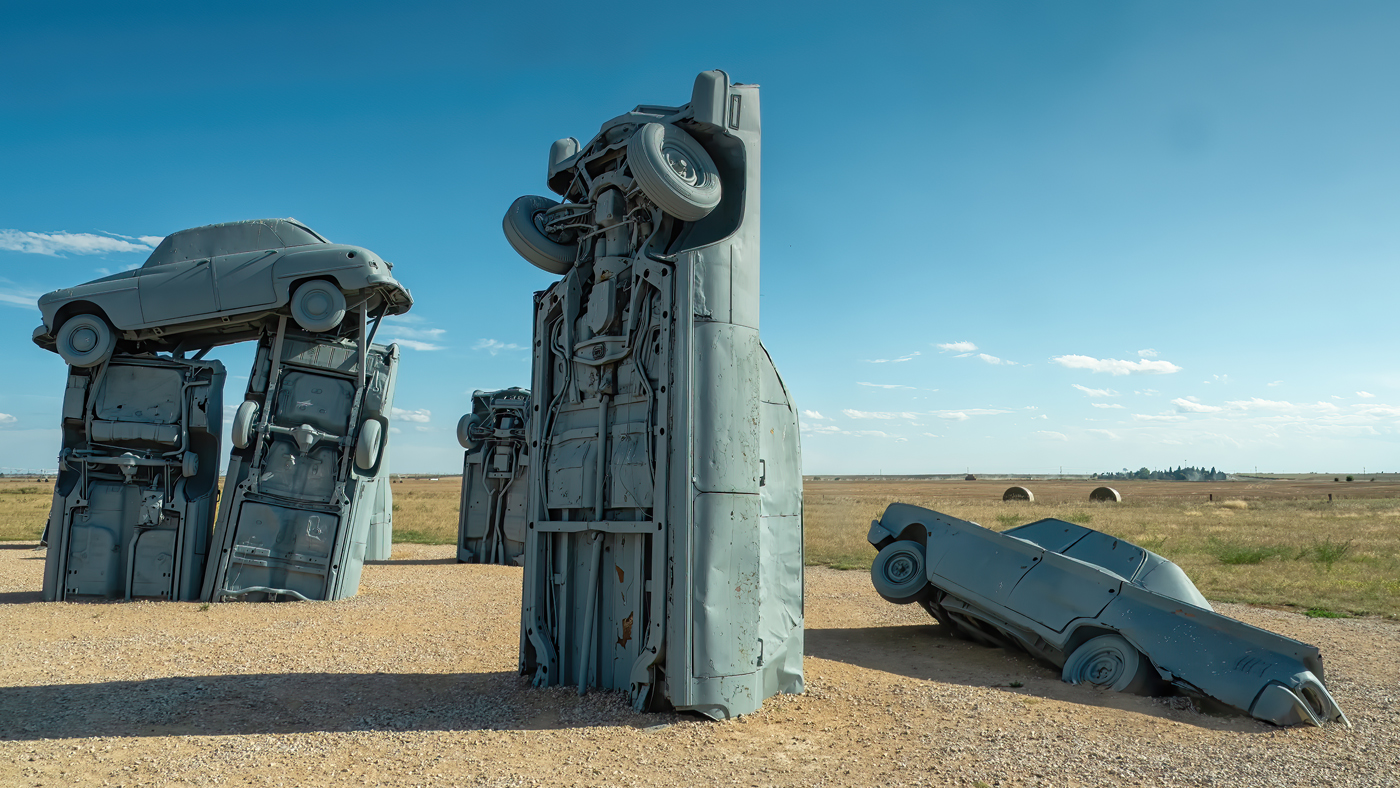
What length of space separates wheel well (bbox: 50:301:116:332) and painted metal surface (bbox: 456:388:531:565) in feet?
25.5

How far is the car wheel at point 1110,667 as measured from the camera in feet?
26.2

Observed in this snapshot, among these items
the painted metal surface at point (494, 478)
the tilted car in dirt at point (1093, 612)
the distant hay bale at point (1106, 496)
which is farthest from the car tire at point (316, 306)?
the distant hay bale at point (1106, 496)

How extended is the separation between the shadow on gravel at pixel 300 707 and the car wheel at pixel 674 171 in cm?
414

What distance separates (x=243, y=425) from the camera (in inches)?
507

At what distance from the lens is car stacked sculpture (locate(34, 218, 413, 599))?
42.9 feet

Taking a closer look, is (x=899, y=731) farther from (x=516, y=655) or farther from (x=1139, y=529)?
(x=1139, y=529)

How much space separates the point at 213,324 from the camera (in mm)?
13453

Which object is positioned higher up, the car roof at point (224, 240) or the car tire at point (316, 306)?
the car roof at point (224, 240)

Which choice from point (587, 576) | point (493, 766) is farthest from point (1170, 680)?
point (493, 766)

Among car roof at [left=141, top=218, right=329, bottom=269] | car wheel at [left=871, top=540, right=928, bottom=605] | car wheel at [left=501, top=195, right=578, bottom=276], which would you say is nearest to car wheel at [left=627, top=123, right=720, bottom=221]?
car wheel at [left=501, top=195, right=578, bottom=276]

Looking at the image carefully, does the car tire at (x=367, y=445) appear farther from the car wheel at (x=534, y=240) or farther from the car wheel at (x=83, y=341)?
the car wheel at (x=534, y=240)

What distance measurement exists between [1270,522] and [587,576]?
31.0 meters

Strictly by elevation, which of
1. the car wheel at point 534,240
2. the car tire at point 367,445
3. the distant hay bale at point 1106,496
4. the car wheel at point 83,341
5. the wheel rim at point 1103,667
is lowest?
the wheel rim at point 1103,667

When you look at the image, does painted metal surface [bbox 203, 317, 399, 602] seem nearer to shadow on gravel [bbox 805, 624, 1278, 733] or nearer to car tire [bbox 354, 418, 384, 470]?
car tire [bbox 354, 418, 384, 470]
